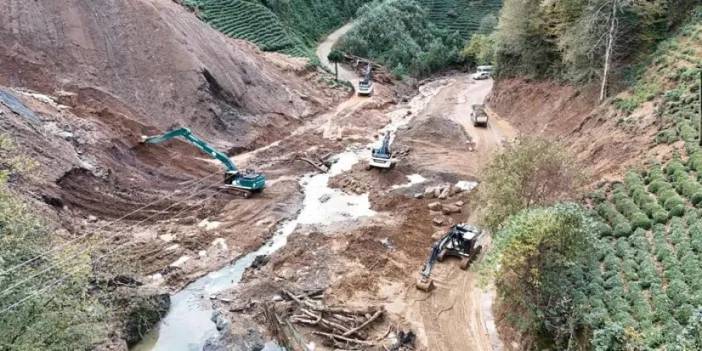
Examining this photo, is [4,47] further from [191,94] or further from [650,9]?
[650,9]

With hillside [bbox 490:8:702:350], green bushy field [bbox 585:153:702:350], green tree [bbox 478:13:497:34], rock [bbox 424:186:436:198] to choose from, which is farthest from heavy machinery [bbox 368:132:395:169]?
green tree [bbox 478:13:497:34]

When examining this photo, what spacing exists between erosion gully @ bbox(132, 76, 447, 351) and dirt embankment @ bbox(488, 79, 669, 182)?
1079 centimetres

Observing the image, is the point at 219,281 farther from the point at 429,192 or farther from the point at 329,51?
the point at 329,51

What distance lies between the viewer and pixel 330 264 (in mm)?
25734

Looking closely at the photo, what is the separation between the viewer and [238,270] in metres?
25.8

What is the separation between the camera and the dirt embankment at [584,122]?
26.9 metres

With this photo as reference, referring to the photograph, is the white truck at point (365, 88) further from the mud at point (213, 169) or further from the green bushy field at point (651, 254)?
the green bushy field at point (651, 254)

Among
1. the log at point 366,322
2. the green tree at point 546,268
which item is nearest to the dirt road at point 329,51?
the log at point 366,322

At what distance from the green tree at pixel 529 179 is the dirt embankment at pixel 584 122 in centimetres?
476

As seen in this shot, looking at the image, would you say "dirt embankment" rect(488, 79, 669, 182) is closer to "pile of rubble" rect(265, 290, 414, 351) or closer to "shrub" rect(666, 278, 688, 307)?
"shrub" rect(666, 278, 688, 307)

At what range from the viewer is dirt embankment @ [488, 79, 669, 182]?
26938mm

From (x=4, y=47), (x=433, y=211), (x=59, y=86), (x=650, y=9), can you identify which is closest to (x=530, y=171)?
(x=433, y=211)

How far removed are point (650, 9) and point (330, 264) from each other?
2648 centimetres

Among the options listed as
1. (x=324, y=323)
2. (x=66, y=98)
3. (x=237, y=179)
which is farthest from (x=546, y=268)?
(x=66, y=98)
